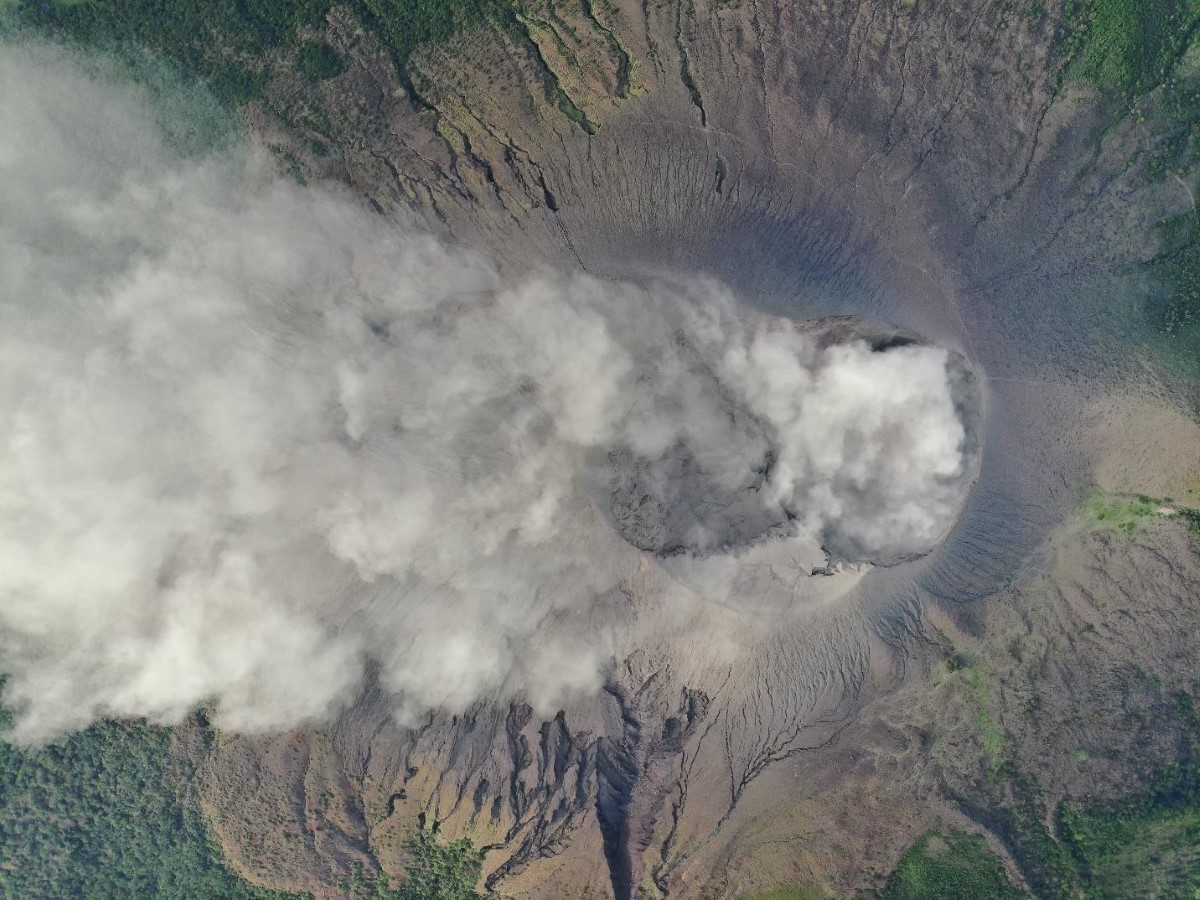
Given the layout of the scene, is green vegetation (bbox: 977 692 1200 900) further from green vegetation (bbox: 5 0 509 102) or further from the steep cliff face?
green vegetation (bbox: 5 0 509 102)

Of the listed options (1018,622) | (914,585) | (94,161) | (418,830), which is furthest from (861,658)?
(94,161)

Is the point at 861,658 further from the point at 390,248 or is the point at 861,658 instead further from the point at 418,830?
the point at 390,248

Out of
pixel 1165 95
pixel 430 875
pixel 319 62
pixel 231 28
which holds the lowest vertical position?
pixel 430 875

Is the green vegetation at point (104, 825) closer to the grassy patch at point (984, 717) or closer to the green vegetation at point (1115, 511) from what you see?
the grassy patch at point (984, 717)

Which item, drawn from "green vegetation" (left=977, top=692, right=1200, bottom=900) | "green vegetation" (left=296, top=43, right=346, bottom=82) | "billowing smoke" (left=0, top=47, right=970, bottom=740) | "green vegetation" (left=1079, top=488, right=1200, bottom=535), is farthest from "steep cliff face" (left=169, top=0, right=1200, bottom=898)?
"green vegetation" (left=296, top=43, right=346, bottom=82)

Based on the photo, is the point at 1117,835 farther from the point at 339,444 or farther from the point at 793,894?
the point at 339,444

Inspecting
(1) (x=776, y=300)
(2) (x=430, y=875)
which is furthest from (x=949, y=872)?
(1) (x=776, y=300)
